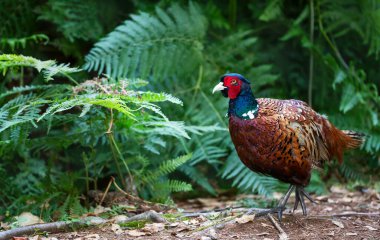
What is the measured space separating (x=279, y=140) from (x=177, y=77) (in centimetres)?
200

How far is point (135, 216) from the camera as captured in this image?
3791 millimetres

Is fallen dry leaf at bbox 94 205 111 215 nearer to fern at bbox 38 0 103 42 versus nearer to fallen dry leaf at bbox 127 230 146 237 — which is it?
fallen dry leaf at bbox 127 230 146 237

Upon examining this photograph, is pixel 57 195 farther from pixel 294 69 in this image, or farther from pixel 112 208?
pixel 294 69

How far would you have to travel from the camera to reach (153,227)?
3.60 m

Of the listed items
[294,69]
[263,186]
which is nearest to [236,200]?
[263,186]

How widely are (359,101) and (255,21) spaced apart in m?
1.68

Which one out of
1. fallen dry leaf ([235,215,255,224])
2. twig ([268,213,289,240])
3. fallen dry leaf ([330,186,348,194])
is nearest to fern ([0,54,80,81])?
fallen dry leaf ([235,215,255,224])

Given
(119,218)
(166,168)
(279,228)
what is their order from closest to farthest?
(279,228), (119,218), (166,168)

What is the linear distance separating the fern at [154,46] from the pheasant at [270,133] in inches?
56.0

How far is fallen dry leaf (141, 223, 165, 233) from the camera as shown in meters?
3.54

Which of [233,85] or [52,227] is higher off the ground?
[233,85]

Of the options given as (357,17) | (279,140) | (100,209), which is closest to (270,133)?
(279,140)

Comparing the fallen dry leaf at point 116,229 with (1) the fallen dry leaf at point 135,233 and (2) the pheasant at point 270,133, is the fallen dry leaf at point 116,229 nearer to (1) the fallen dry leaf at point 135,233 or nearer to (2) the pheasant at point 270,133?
(1) the fallen dry leaf at point 135,233

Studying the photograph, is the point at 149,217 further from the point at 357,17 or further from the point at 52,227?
the point at 357,17
